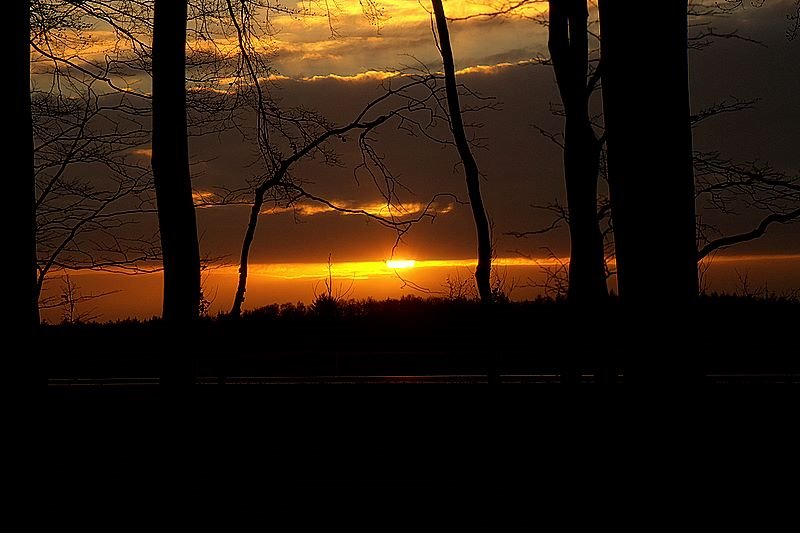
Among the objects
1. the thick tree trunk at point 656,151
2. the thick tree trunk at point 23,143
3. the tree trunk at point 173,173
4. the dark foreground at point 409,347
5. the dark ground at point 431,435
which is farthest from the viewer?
the dark foreground at point 409,347

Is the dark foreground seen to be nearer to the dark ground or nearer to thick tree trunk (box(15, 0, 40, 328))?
the dark ground

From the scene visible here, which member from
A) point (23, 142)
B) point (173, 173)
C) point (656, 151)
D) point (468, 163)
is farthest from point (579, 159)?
point (23, 142)

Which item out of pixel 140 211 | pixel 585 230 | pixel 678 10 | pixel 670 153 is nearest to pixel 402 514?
pixel 670 153

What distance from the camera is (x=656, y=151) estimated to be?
6.24m

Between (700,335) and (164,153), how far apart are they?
23.9ft

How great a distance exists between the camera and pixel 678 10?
6375 mm

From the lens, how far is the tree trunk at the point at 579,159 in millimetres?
14398

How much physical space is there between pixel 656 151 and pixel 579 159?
27.4 feet

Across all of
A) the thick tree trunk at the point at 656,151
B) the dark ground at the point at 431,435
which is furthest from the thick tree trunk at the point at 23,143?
the thick tree trunk at the point at 656,151

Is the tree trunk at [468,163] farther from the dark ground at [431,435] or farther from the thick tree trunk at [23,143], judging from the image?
the thick tree trunk at [23,143]

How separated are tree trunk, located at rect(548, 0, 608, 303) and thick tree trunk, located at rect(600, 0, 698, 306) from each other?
8.05m

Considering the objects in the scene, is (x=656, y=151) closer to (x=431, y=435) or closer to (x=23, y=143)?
(x=23, y=143)

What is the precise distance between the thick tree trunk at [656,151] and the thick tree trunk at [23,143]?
3.87 m

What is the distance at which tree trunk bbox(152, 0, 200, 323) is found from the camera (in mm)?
11617
